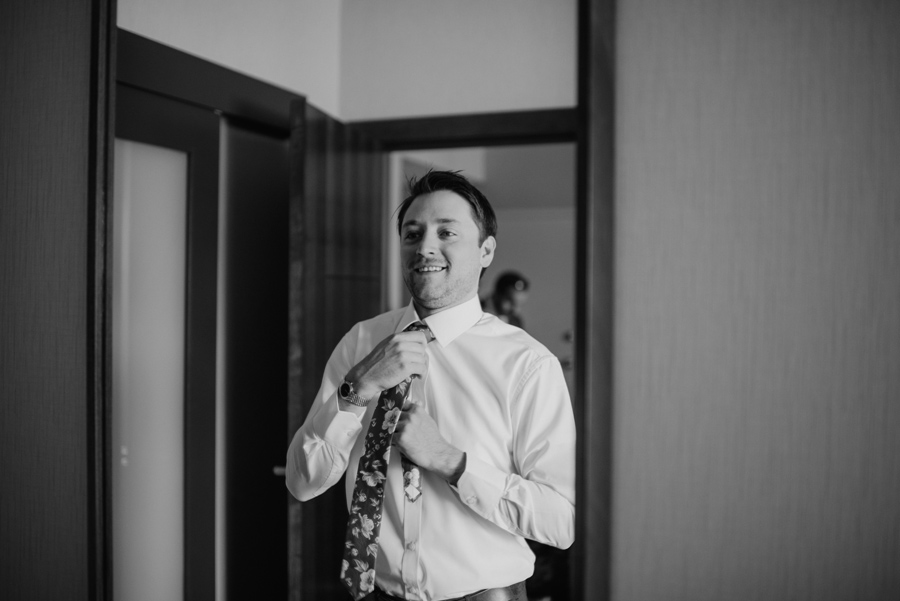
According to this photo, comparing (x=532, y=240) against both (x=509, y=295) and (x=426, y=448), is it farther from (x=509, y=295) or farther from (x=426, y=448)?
(x=426, y=448)

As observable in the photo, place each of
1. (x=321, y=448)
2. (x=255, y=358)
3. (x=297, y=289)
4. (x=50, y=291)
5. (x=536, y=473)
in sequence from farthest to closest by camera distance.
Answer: (x=255, y=358) → (x=297, y=289) → (x=50, y=291) → (x=321, y=448) → (x=536, y=473)

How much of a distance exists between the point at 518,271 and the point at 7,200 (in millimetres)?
1049

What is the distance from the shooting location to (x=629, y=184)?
3.27 ft

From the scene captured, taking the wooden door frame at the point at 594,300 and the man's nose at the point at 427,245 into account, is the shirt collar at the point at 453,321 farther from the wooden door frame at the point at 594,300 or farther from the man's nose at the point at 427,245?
the wooden door frame at the point at 594,300

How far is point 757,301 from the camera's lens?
0.95 m

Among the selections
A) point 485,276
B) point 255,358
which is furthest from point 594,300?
point 255,358

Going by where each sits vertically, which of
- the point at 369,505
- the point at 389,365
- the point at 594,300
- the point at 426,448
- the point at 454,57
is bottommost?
the point at 369,505

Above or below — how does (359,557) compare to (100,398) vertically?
below

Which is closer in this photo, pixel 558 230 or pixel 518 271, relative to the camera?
pixel 518 271

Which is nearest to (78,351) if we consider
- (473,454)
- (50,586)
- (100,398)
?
(100,398)

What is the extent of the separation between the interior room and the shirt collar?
0.11 metres

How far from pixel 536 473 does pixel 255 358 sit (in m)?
1.06

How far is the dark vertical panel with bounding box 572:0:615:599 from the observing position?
975mm

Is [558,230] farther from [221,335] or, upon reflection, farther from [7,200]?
[7,200]
